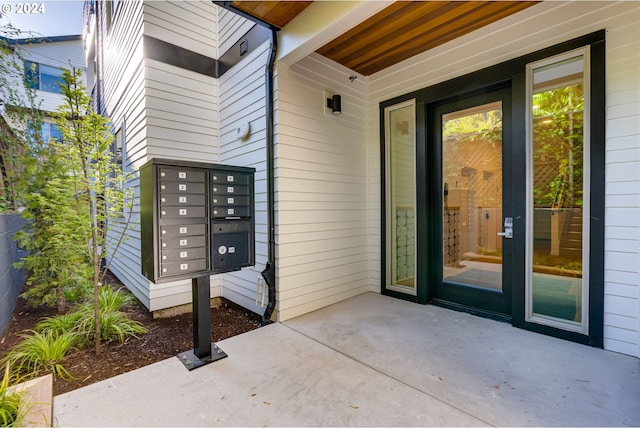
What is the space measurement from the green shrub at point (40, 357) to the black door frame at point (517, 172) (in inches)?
135

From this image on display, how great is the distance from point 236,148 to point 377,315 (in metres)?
2.69

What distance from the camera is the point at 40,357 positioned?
2301mm

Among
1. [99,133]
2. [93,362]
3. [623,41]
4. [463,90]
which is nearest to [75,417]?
[93,362]

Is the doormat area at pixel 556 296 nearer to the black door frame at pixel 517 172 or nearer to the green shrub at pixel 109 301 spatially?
the black door frame at pixel 517 172

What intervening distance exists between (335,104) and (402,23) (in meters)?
1.11

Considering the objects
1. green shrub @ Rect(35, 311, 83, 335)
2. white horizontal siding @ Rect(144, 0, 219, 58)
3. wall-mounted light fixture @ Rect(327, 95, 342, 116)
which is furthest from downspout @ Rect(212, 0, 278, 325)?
green shrub @ Rect(35, 311, 83, 335)

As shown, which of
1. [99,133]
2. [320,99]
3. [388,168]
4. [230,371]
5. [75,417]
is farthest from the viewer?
[388,168]

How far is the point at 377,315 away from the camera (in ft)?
10.9

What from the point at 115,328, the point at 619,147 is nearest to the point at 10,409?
the point at 115,328

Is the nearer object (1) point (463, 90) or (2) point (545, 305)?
(2) point (545, 305)

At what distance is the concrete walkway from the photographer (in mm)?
1707

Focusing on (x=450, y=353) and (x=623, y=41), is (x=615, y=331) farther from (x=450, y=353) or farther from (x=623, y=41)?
(x=623, y=41)

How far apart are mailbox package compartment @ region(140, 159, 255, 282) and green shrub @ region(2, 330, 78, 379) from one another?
961 mm

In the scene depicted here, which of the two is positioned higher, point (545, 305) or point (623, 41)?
point (623, 41)
